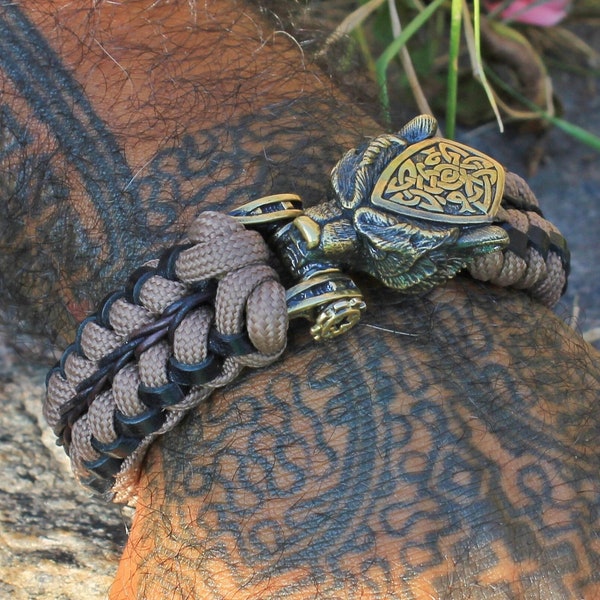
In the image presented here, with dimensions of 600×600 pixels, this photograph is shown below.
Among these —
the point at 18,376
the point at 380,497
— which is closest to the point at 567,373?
the point at 380,497

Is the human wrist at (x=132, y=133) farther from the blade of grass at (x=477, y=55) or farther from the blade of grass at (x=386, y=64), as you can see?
the blade of grass at (x=477, y=55)

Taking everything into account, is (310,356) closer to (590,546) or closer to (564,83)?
(590,546)

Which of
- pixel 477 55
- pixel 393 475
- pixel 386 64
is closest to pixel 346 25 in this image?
pixel 386 64

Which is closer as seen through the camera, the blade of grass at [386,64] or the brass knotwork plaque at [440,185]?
the brass knotwork plaque at [440,185]

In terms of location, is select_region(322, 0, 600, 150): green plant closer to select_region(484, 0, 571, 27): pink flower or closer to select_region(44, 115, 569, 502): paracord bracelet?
select_region(484, 0, 571, 27): pink flower

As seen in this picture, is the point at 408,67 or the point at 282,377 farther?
the point at 408,67

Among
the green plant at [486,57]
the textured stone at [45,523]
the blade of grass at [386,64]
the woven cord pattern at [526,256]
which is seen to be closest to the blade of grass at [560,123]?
the green plant at [486,57]

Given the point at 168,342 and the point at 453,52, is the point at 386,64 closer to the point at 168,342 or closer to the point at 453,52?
the point at 453,52
